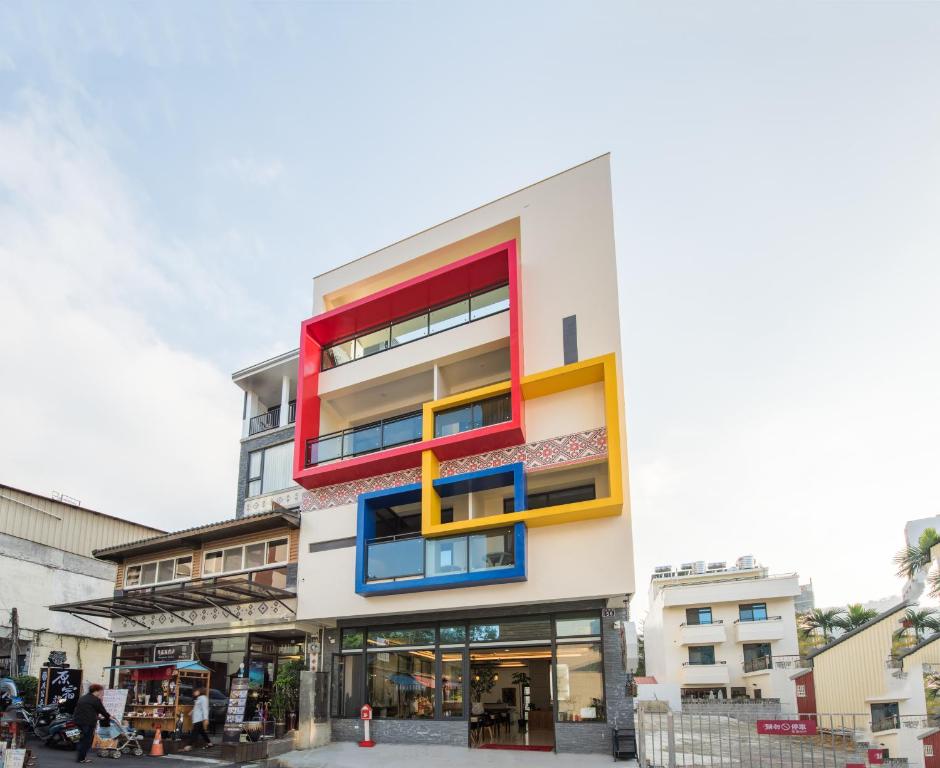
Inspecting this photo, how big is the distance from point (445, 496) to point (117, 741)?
9.49m

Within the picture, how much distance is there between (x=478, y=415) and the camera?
1867 cm

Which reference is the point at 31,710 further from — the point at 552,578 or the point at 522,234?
the point at 522,234

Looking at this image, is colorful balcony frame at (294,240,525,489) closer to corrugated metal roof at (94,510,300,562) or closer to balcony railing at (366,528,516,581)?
corrugated metal roof at (94,510,300,562)

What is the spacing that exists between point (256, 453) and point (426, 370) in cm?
726

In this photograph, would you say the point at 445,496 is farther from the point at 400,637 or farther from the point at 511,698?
the point at 511,698

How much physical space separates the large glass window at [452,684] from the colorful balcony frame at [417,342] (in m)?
4.97

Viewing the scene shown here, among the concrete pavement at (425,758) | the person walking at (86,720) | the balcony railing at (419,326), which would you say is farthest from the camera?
the balcony railing at (419,326)

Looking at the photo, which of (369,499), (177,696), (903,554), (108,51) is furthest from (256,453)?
(903,554)

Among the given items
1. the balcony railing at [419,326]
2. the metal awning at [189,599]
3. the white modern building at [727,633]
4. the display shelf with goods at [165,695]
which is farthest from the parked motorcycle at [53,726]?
the white modern building at [727,633]

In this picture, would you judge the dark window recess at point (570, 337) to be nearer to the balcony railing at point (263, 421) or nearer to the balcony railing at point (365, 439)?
the balcony railing at point (365, 439)

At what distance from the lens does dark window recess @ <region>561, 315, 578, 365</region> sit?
18234 mm

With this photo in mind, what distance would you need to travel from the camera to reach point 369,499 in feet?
64.0

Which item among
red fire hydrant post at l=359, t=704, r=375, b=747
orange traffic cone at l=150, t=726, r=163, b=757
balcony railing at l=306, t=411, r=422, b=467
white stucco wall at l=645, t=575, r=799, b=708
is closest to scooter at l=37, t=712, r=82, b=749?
orange traffic cone at l=150, t=726, r=163, b=757

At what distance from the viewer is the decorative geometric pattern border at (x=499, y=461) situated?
17.5m
